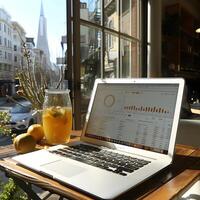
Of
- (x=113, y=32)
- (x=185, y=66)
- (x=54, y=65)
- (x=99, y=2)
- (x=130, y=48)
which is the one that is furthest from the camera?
(x=185, y=66)

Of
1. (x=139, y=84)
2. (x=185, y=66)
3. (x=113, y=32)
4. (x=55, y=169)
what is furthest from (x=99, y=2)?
(x=185, y=66)

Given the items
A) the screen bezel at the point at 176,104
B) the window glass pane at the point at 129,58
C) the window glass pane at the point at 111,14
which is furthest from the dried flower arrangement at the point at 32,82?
the window glass pane at the point at 129,58

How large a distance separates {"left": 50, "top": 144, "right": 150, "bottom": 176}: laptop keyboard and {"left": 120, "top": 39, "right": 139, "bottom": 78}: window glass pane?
6.14 feet

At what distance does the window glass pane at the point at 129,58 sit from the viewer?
274 cm

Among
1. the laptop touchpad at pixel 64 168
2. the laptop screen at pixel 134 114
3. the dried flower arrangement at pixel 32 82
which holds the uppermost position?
the dried flower arrangement at pixel 32 82

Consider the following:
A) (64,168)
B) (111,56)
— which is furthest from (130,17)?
(64,168)

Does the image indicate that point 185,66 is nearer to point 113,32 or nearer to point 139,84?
point 113,32

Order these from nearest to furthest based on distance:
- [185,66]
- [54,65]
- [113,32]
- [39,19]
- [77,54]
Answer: [39,19] < [54,65] < [77,54] < [113,32] < [185,66]

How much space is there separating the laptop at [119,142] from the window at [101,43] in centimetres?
85

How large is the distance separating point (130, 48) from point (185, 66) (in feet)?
6.51

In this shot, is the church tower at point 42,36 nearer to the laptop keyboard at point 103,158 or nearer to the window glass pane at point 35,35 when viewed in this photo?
the window glass pane at point 35,35

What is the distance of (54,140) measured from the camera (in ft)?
3.44

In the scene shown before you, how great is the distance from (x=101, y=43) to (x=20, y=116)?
105 centimetres

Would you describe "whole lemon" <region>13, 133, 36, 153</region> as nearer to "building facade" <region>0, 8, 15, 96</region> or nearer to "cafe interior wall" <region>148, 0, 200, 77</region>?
"building facade" <region>0, 8, 15, 96</region>
